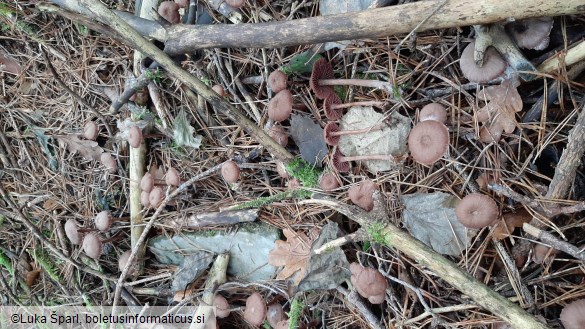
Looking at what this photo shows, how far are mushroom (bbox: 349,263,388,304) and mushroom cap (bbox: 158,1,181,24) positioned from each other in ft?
6.36

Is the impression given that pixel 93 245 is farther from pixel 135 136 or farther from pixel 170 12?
pixel 170 12

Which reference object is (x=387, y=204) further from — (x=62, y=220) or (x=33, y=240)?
(x=33, y=240)

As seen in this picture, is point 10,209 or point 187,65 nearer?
point 187,65

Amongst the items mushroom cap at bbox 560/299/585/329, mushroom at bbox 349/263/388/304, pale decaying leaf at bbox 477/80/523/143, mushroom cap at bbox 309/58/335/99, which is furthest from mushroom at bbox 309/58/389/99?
mushroom cap at bbox 560/299/585/329

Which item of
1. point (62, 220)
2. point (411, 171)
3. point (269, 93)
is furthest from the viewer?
point (62, 220)

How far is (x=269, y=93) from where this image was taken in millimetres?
2869

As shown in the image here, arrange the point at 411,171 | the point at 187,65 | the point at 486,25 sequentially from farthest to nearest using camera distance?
the point at 187,65 → the point at 411,171 → the point at 486,25

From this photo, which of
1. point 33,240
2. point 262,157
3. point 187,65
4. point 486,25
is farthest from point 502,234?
point 33,240

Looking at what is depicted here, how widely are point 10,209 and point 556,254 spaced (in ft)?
12.7

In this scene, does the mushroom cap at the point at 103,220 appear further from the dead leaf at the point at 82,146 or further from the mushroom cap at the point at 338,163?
the mushroom cap at the point at 338,163

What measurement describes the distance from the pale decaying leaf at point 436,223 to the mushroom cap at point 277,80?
3.19ft

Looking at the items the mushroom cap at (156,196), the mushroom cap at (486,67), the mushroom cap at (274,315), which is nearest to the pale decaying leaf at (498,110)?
the mushroom cap at (486,67)

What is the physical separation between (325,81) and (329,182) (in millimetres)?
597

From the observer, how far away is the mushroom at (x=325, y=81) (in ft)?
8.50
